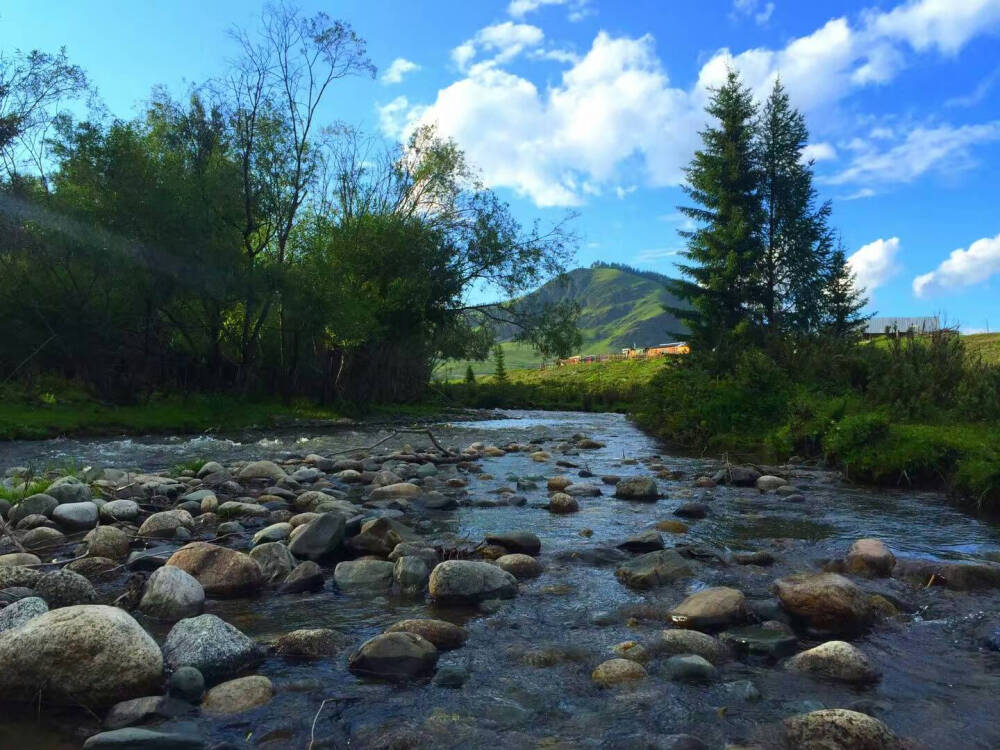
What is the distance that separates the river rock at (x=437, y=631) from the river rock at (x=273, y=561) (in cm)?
181

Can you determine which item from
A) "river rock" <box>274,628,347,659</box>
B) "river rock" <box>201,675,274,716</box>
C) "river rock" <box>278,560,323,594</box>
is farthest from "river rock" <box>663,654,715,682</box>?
"river rock" <box>278,560,323,594</box>

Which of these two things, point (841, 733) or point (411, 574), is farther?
point (411, 574)

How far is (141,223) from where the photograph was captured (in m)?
25.8

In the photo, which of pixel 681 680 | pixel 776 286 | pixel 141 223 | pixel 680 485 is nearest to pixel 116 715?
pixel 681 680

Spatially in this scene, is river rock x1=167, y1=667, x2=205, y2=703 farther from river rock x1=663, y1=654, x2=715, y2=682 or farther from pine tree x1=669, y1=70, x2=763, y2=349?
pine tree x1=669, y1=70, x2=763, y2=349

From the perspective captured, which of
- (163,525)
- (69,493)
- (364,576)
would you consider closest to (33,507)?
(69,493)

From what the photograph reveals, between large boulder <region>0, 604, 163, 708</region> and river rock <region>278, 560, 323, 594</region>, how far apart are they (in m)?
1.85

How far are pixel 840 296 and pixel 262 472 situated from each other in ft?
113

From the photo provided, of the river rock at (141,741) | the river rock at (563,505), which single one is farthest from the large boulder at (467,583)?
the river rock at (563,505)

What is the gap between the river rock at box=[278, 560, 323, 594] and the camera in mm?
5633

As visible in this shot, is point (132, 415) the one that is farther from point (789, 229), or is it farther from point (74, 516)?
point (789, 229)

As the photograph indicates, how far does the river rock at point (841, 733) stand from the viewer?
3.10 m

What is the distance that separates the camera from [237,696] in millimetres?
3594

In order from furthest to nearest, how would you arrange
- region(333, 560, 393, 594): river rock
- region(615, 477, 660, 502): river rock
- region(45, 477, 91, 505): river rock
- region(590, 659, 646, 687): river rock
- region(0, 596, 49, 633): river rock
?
region(615, 477, 660, 502): river rock
region(45, 477, 91, 505): river rock
region(333, 560, 393, 594): river rock
region(0, 596, 49, 633): river rock
region(590, 659, 646, 687): river rock
